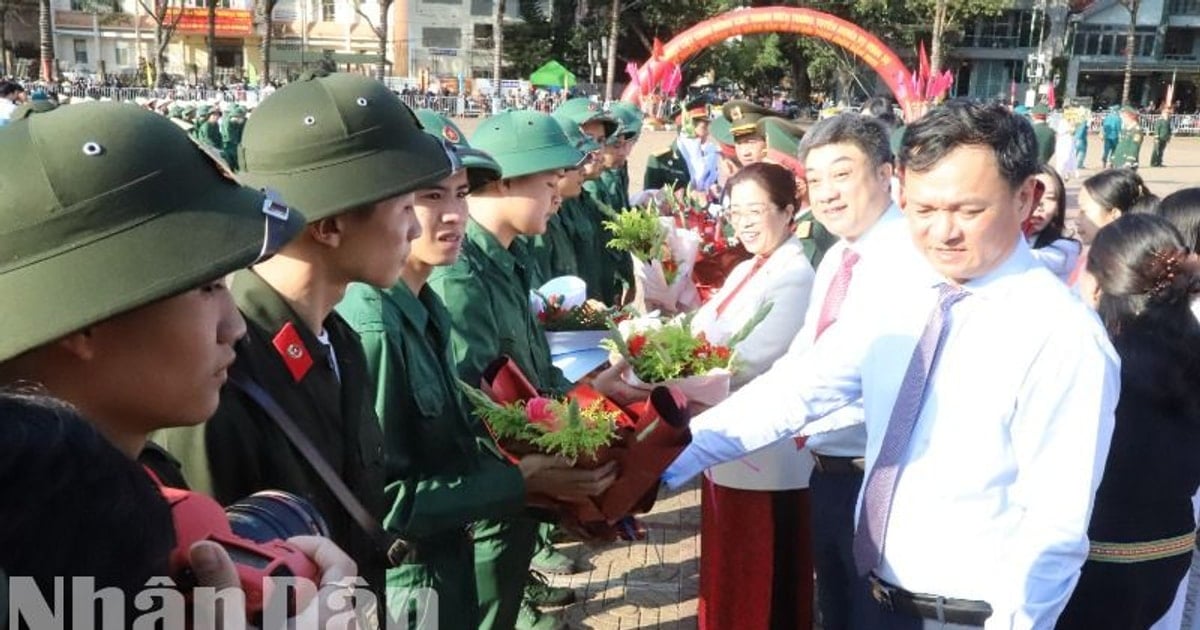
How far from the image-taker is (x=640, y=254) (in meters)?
4.88

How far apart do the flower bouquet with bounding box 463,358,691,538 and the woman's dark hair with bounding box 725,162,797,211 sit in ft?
5.50

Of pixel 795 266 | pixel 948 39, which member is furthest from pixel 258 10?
pixel 795 266

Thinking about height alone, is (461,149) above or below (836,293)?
above

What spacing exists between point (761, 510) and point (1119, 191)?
2852mm

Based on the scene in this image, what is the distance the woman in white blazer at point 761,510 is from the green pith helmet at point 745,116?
3.34 m

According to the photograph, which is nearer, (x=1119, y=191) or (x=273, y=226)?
(x=273, y=226)

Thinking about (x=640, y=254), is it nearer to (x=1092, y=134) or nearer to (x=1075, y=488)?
(x=1075, y=488)

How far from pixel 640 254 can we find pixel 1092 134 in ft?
128

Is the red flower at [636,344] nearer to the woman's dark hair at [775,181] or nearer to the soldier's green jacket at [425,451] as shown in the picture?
the soldier's green jacket at [425,451]

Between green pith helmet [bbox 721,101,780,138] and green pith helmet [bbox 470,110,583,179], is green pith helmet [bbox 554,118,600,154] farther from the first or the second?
green pith helmet [bbox 721,101,780,138]

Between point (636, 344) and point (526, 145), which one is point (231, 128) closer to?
point (526, 145)

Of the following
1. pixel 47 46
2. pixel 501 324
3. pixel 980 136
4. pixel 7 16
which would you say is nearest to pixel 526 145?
pixel 501 324

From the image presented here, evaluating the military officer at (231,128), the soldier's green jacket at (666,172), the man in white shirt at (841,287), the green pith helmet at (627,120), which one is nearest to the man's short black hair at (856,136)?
the man in white shirt at (841,287)

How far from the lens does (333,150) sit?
78.5 inches
